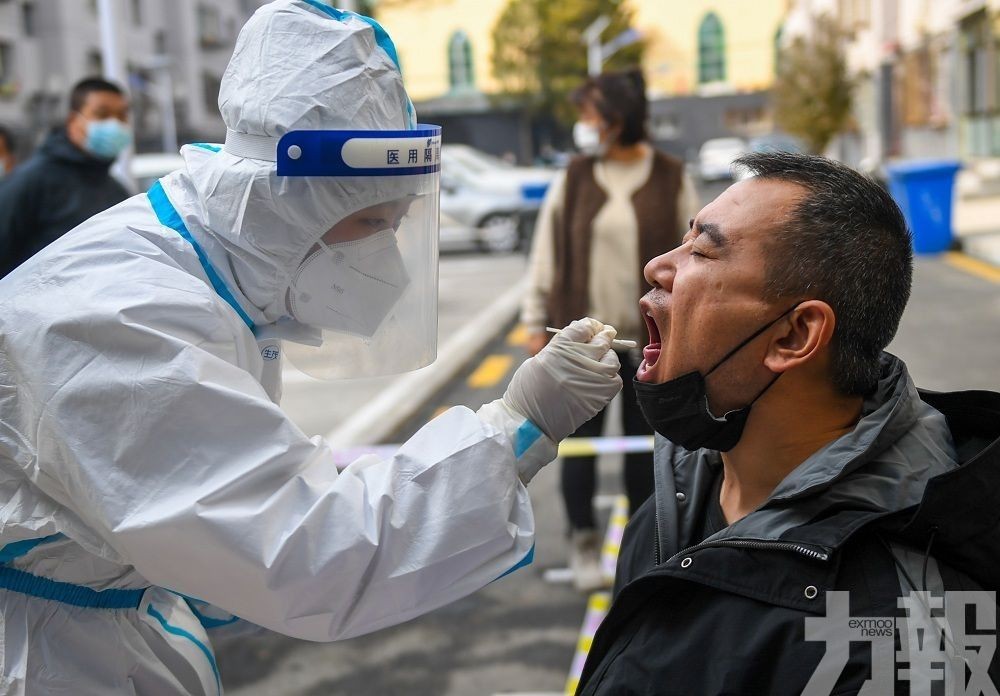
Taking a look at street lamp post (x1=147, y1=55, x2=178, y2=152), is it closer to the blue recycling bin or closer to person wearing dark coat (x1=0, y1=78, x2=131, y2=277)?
the blue recycling bin

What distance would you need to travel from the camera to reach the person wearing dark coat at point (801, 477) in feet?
5.15

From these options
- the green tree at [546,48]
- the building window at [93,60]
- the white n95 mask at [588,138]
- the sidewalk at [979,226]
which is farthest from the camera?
the green tree at [546,48]

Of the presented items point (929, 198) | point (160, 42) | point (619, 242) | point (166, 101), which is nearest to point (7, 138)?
point (619, 242)

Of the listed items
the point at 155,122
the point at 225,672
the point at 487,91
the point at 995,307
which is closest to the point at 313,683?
the point at 225,672

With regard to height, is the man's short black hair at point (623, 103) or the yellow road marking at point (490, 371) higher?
the man's short black hair at point (623, 103)

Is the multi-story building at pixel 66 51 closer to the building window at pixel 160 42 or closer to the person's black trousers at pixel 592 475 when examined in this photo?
the building window at pixel 160 42

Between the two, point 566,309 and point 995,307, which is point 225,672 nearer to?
point 566,309

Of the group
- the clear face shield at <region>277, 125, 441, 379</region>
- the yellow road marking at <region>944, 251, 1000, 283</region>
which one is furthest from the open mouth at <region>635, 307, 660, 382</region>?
the yellow road marking at <region>944, 251, 1000, 283</region>

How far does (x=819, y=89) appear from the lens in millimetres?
26766

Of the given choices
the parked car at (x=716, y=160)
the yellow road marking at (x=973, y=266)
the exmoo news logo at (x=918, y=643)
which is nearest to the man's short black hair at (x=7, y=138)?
the exmoo news logo at (x=918, y=643)

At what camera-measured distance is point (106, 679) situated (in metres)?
1.88

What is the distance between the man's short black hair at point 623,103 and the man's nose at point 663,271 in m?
2.35

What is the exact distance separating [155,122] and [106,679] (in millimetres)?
31536

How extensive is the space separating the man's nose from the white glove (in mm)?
163
